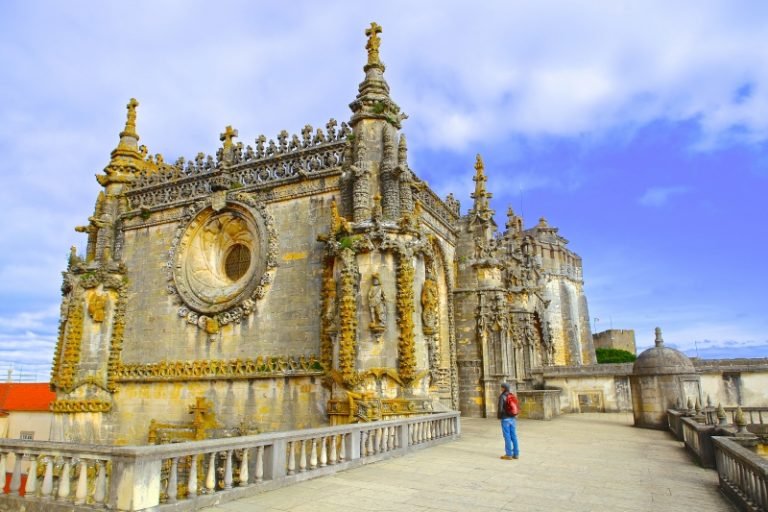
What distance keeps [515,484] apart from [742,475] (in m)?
2.79

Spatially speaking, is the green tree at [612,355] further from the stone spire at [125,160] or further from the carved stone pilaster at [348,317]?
the stone spire at [125,160]

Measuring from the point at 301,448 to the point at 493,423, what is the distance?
11491mm

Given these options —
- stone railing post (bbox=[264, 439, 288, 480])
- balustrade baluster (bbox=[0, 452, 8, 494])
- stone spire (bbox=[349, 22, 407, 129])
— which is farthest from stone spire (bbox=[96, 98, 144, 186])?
stone railing post (bbox=[264, 439, 288, 480])

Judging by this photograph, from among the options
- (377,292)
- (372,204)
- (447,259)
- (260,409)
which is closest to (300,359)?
(260,409)

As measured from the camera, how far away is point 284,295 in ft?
51.9

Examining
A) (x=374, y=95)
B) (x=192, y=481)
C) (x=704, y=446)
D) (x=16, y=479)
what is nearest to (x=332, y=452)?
(x=192, y=481)

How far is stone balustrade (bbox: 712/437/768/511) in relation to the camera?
17.7 feet

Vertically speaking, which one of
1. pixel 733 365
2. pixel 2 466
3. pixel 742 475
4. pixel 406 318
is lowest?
pixel 742 475

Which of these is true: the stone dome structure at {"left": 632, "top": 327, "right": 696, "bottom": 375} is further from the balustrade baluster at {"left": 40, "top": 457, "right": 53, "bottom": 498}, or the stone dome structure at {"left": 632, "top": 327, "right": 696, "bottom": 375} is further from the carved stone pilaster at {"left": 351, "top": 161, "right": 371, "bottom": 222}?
the balustrade baluster at {"left": 40, "top": 457, "right": 53, "bottom": 498}

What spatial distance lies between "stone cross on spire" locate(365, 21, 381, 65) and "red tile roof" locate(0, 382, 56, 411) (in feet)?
92.6

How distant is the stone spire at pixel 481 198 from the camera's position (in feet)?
74.1

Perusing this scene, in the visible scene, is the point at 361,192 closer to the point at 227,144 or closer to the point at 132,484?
the point at 227,144

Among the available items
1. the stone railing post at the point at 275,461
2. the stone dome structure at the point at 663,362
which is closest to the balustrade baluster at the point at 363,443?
the stone railing post at the point at 275,461

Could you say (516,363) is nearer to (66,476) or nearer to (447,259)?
(447,259)
